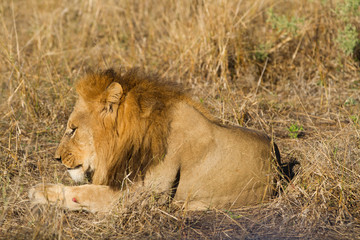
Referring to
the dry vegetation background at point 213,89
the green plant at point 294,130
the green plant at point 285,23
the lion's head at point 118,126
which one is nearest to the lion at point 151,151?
the lion's head at point 118,126

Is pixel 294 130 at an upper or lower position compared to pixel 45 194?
lower

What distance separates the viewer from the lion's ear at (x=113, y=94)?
3.31 meters

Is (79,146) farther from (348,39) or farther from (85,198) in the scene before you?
(348,39)

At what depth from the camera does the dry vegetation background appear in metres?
3.39

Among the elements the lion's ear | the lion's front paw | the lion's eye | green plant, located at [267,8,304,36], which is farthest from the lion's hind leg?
green plant, located at [267,8,304,36]

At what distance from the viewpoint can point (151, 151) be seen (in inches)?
133

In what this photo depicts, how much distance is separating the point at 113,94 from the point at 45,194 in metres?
0.83

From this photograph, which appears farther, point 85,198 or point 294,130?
point 294,130

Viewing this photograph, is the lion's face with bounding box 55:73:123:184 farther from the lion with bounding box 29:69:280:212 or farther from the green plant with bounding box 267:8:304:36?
the green plant with bounding box 267:8:304:36

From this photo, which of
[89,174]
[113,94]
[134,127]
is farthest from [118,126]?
[89,174]

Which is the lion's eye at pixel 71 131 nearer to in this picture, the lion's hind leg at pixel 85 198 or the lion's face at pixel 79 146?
the lion's face at pixel 79 146

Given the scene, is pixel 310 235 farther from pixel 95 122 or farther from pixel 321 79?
pixel 321 79

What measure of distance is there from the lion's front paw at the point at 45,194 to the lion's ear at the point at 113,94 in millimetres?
722

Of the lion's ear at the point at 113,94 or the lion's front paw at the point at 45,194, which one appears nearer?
the lion's ear at the point at 113,94
